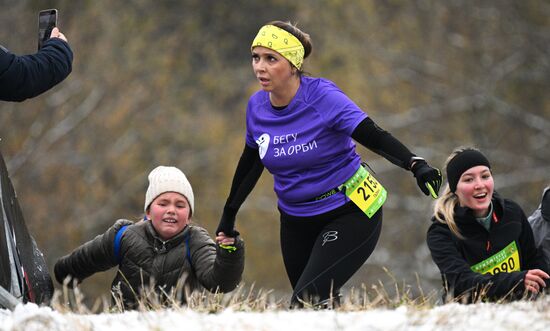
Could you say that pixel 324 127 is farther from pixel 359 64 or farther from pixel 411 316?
pixel 359 64

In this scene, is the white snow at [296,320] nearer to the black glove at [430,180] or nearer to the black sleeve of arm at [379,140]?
the black glove at [430,180]

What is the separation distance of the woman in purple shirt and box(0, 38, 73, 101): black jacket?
1.30 meters

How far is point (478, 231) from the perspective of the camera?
7.79 meters

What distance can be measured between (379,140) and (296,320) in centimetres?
172

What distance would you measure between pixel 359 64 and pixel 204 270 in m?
34.8

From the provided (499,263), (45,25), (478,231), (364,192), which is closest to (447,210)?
(478,231)

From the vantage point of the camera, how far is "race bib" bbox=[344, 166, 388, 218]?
7637 millimetres

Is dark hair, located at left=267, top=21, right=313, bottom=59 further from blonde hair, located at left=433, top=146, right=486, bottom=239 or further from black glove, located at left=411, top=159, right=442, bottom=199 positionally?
black glove, located at left=411, top=159, right=442, bottom=199

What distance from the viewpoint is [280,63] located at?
25.9 ft

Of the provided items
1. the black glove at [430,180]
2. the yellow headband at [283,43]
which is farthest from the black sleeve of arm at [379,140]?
the yellow headband at [283,43]

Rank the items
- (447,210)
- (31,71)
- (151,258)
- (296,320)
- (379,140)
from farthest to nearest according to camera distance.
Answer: (151,258) < (447,210) < (379,140) < (31,71) < (296,320)

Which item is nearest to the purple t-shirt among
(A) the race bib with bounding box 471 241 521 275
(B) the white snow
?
(A) the race bib with bounding box 471 241 521 275

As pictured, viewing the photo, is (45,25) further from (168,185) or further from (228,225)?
(228,225)

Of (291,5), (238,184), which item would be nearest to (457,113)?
(291,5)
